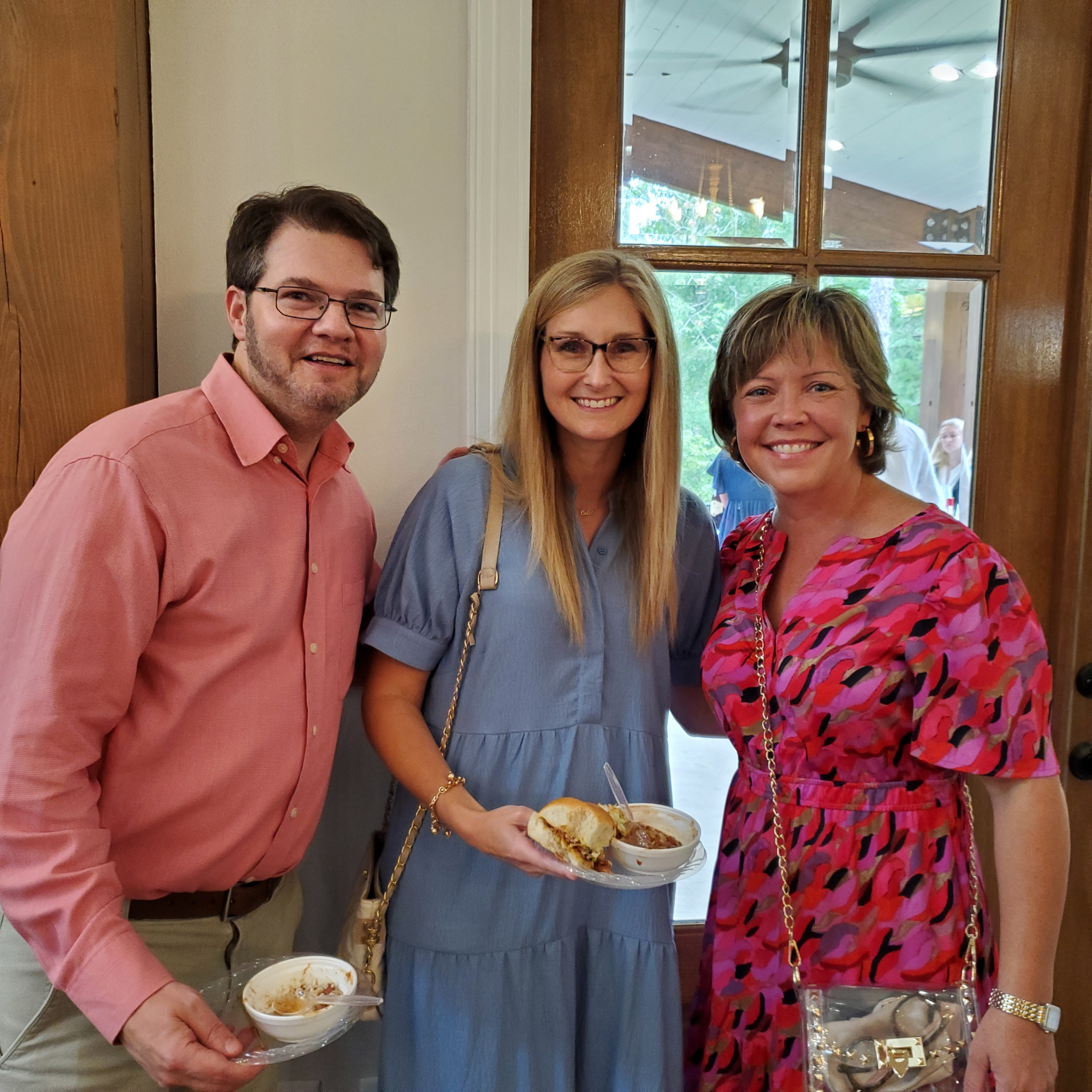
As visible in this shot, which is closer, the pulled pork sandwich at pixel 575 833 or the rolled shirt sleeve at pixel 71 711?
the rolled shirt sleeve at pixel 71 711

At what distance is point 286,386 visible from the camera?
1247mm

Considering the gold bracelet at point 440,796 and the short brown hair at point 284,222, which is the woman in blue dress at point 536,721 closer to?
the gold bracelet at point 440,796

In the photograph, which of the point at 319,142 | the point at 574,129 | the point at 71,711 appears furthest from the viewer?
the point at 574,129

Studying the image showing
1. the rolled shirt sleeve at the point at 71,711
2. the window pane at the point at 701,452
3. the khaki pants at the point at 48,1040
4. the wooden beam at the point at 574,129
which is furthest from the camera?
the window pane at the point at 701,452

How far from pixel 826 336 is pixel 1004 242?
2.52ft

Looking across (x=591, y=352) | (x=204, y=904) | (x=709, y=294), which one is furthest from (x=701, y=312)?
(x=204, y=904)

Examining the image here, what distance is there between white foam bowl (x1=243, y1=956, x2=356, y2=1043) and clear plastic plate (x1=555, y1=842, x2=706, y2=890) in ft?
1.12

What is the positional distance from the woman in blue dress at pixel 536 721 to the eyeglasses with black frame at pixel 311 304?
28cm

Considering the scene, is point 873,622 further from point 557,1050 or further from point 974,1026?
point 557,1050

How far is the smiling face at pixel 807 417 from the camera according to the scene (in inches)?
53.2

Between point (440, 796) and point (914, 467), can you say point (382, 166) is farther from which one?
point (914, 467)

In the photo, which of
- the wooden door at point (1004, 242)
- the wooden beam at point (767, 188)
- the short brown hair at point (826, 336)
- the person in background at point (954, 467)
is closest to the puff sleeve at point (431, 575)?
the short brown hair at point (826, 336)

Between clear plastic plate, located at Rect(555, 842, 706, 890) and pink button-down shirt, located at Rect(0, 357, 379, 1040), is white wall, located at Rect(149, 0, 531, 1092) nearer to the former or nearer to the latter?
pink button-down shirt, located at Rect(0, 357, 379, 1040)

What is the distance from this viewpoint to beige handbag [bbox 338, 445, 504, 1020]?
1.35m
